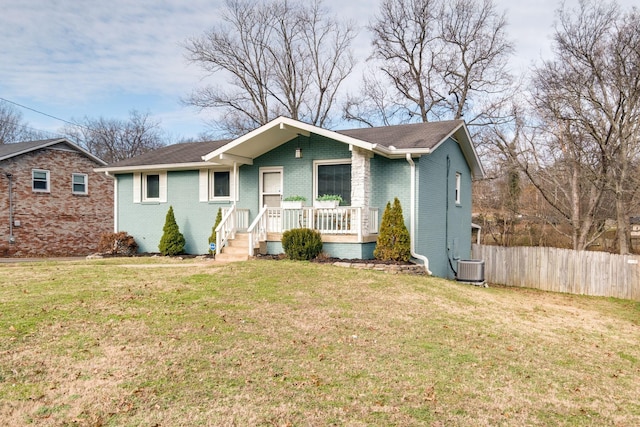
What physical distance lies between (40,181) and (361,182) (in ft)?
51.5

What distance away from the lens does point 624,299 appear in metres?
13.6

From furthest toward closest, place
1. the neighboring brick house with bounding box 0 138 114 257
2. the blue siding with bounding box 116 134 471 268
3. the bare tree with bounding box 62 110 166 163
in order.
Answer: the bare tree with bounding box 62 110 166 163, the neighboring brick house with bounding box 0 138 114 257, the blue siding with bounding box 116 134 471 268

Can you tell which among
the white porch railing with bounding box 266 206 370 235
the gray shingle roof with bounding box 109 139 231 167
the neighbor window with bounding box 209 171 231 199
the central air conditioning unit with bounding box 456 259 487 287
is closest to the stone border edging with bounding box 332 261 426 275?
the white porch railing with bounding box 266 206 370 235

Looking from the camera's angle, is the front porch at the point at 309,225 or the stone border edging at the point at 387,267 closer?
the stone border edging at the point at 387,267

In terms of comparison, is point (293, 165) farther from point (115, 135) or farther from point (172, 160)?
point (115, 135)

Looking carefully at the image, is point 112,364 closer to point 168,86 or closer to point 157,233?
point 157,233

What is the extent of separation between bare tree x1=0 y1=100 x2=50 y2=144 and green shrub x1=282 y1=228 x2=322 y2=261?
3370 centimetres

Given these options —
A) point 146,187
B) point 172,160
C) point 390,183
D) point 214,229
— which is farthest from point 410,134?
point 146,187

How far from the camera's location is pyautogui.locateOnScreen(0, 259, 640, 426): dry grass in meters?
3.86

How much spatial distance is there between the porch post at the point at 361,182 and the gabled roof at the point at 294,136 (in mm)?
368

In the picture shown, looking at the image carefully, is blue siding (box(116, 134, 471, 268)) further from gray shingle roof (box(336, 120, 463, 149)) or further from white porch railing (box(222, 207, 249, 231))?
gray shingle roof (box(336, 120, 463, 149))

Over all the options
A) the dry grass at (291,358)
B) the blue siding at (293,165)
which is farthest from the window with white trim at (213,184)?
the dry grass at (291,358)

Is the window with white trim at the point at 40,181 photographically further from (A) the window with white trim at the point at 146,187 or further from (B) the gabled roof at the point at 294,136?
(A) the window with white trim at the point at 146,187

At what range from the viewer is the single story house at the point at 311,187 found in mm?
12258
